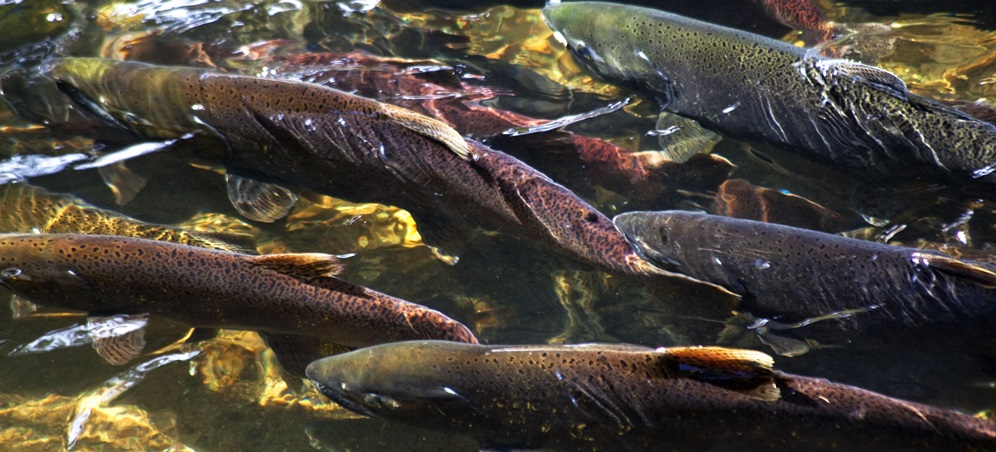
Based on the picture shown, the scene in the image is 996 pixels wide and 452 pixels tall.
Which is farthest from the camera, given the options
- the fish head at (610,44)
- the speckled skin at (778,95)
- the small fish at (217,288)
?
the fish head at (610,44)

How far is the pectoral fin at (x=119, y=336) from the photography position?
11.4 feet

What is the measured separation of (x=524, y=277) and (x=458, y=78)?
79.0 inches

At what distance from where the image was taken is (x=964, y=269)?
3.08 m

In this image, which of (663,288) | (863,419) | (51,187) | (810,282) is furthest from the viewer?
(51,187)

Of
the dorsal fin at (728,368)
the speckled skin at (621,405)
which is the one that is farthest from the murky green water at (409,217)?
the dorsal fin at (728,368)

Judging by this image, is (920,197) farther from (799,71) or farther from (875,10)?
(875,10)

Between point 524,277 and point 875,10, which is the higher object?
point 875,10

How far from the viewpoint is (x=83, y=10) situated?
19.4 feet

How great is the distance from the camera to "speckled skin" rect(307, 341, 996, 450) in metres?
2.70

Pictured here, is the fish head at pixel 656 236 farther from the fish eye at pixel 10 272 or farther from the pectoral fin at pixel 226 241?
the fish eye at pixel 10 272

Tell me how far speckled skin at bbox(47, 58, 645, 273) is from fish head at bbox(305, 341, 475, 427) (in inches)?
39.3

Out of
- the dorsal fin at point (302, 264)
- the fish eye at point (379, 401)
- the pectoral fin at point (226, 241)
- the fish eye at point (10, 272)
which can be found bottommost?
the fish eye at point (379, 401)

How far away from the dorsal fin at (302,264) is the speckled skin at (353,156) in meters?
0.73

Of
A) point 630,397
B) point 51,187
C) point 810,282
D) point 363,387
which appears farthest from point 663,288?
point 51,187
